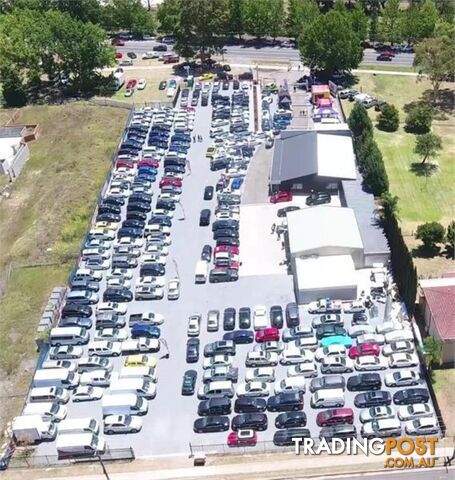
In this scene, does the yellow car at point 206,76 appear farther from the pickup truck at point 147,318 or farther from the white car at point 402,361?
the white car at point 402,361

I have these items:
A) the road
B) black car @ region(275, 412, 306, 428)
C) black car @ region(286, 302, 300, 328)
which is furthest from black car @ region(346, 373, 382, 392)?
the road

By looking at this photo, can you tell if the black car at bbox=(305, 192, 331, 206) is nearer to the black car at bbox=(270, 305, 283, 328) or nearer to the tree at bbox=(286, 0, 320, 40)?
the black car at bbox=(270, 305, 283, 328)

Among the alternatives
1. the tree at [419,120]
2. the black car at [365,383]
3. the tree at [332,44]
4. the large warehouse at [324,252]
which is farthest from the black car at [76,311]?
the tree at [332,44]

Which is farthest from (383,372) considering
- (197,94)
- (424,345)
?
(197,94)

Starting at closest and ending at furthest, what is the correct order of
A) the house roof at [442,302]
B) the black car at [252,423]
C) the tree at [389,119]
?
the black car at [252,423]
the house roof at [442,302]
the tree at [389,119]

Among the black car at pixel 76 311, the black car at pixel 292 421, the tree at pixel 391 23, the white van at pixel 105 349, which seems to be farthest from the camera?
the tree at pixel 391 23

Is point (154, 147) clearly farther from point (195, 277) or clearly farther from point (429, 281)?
point (429, 281)

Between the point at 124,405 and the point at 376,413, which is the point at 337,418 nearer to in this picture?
the point at 376,413

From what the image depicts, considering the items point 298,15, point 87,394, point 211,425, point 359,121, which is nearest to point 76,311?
point 87,394
